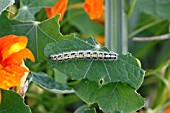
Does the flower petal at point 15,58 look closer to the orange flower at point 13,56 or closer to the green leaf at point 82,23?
the orange flower at point 13,56

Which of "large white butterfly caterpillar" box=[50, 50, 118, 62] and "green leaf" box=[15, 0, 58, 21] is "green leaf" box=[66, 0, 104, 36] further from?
"large white butterfly caterpillar" box=[50, 50, 118, 62]

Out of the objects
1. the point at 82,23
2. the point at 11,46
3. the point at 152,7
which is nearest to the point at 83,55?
the point at 11,46

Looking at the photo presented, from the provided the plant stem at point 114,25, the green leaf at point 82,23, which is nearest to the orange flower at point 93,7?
the plant stem at point 114,25

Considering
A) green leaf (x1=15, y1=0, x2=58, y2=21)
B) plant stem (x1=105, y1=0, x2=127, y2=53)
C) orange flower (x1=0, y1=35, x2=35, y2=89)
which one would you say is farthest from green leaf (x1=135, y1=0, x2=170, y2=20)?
orange flower (x1=0, y1=35, x2=35, y2=89)

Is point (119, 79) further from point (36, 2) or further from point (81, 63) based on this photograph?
point (36, 2)

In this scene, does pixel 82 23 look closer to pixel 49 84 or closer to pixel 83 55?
pixel 49 84

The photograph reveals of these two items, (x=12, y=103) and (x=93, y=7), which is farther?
(x=93, y=7)
